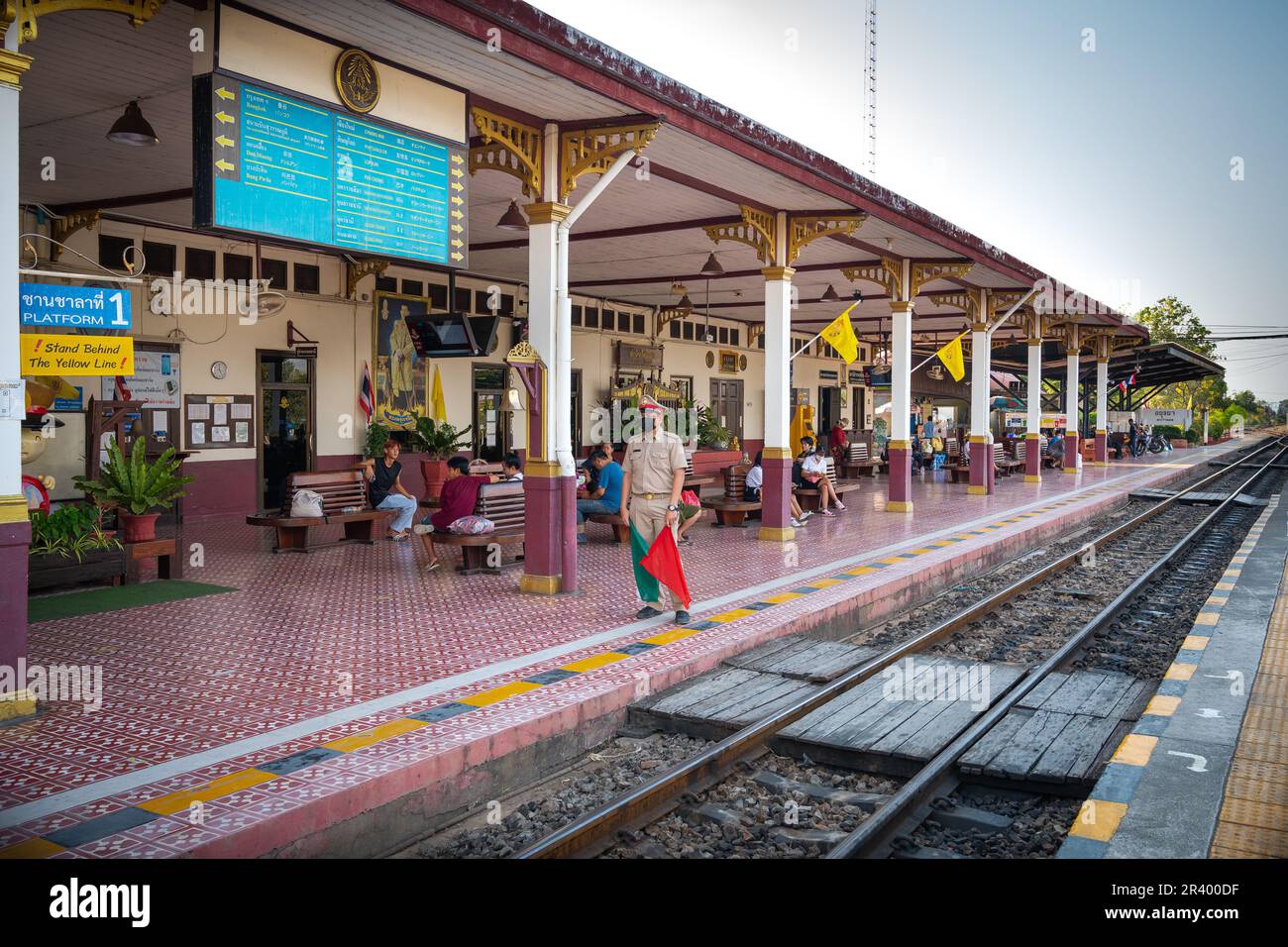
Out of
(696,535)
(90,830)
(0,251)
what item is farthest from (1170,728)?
(696,535)

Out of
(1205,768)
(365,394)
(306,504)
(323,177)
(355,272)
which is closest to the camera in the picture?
(1205,768)

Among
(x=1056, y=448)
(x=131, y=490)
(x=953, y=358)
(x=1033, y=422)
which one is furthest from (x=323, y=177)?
(x=1056, y=448)

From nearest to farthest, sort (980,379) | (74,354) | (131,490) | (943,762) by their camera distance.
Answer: (943,762)
(74,354)
(131,490)
(980,379)

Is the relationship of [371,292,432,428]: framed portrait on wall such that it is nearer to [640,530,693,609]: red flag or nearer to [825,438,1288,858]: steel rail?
[640,530,693,609]: red flag

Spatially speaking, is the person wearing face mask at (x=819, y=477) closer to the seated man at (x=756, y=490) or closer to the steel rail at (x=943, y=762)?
the seated man at (x=756, y=490)

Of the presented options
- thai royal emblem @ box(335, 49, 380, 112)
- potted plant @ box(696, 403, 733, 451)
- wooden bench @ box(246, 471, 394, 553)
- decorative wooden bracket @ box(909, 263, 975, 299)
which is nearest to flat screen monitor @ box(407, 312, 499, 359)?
wooden bench @ box(246, 471, 394, 553)

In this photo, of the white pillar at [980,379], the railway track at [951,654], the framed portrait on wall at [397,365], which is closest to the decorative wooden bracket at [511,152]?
the railway track at [951,654]

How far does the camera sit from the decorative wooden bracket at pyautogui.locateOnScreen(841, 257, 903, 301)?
15.2m

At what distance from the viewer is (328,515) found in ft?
35.9

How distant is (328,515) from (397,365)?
4.78 metres

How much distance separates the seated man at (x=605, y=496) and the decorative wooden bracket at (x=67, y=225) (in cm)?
612

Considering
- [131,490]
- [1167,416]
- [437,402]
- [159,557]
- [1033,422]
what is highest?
[1167,416]

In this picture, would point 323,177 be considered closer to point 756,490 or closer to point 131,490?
point 131,490

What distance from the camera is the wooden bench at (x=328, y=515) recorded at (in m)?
10.5
